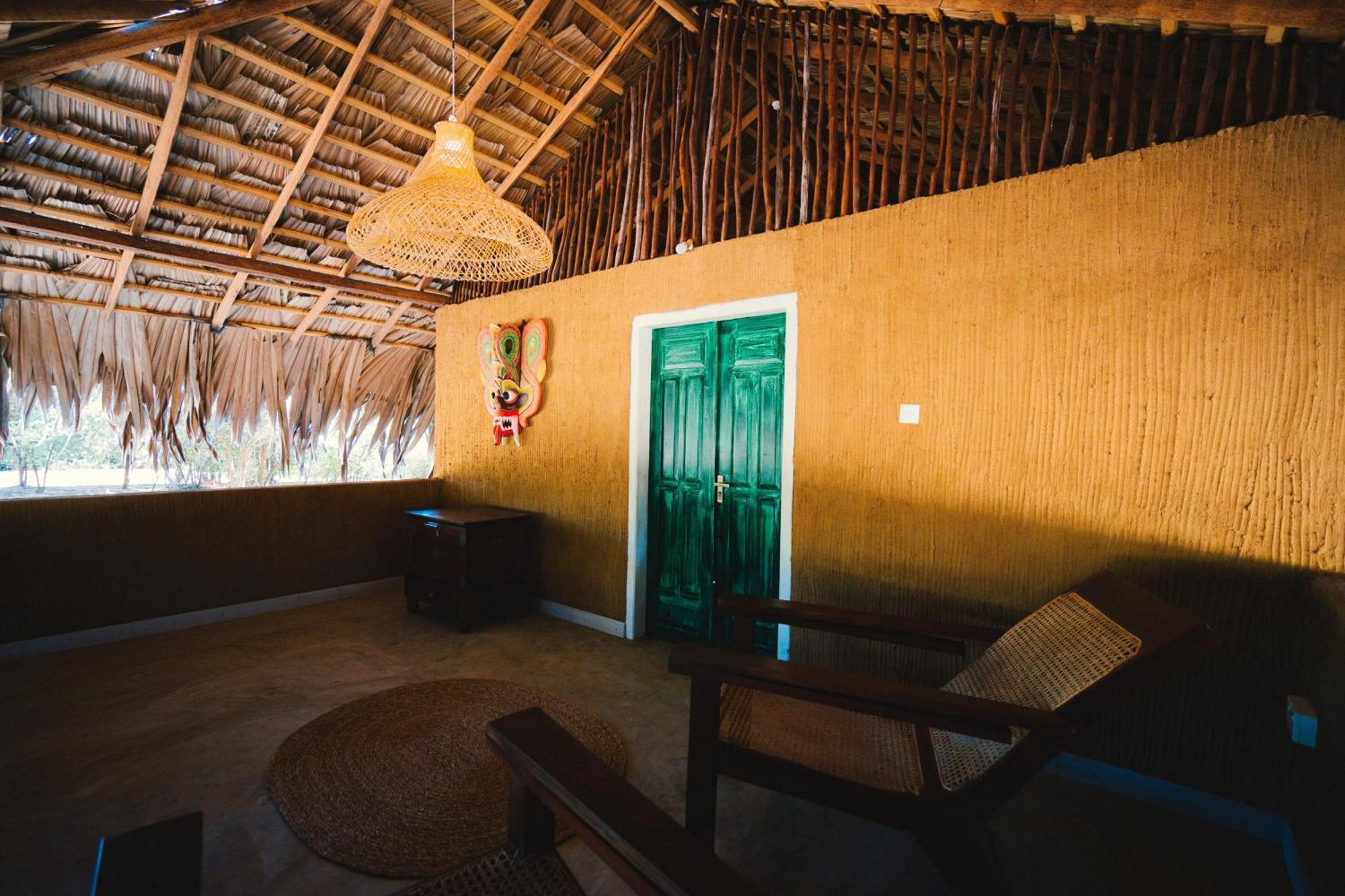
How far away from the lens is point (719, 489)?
3584 millimetres

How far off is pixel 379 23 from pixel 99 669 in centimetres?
397

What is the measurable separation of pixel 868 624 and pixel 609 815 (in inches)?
55.9

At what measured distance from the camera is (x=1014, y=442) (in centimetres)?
249

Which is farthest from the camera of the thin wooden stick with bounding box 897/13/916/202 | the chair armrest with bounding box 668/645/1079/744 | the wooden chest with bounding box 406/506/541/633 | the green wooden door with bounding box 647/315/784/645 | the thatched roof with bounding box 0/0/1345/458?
the wooden chest with bounding box 406/506/541/633

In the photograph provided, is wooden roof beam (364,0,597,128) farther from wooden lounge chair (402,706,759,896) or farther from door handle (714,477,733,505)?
wooden lounge chair (402,706,759,896)

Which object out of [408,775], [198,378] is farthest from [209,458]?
[408,775]

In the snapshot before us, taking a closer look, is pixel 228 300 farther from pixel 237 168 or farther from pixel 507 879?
pixel 507 879

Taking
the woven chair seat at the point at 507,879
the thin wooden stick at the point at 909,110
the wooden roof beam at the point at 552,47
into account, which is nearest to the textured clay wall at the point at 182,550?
the wooden roof beam at the point at 552,47

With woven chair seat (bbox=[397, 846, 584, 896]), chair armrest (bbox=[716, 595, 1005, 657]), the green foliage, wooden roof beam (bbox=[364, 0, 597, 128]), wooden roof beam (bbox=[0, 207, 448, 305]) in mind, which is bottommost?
woven chair seat (bbox=[397, 846, 584, 896])

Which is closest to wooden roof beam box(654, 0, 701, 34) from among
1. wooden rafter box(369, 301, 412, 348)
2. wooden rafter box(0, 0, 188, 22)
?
wooden rafter box(0, 0, 188, 22)

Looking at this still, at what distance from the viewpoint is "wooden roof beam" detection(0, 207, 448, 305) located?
374 cm

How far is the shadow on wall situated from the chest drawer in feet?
9.02

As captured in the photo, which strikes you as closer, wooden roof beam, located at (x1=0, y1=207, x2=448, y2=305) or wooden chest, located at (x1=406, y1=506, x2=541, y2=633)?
wooden roof beam, located at (x1=0, y1=207, x2=448, y2=305)

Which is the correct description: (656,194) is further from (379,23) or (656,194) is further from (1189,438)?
(1189,438)
